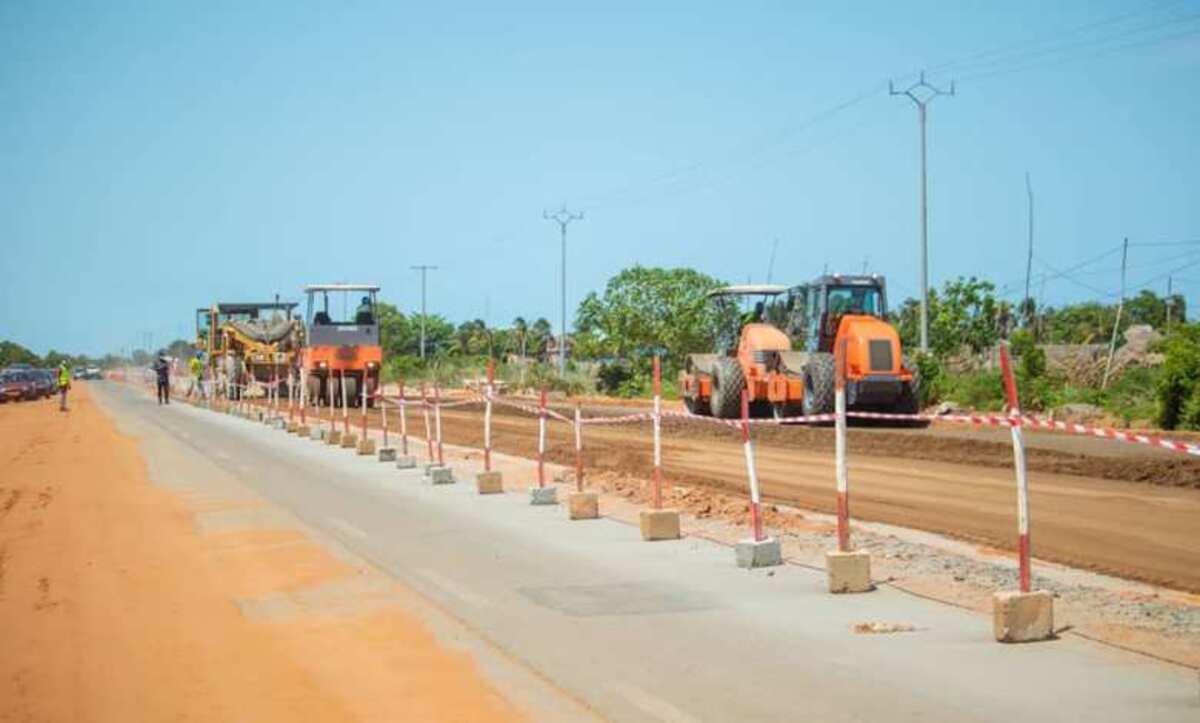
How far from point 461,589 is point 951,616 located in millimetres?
3874

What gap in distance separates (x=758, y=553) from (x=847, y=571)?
1393 millimetres

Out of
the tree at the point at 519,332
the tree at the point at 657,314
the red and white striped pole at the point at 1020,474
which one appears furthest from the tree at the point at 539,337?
the red and white striped pole at the point at 1020,474

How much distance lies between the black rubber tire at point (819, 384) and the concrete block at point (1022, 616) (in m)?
19.1

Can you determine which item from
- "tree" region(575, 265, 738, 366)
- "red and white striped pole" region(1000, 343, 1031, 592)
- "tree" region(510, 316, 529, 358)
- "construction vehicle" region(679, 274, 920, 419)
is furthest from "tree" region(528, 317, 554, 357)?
"red and white striped pole" region(1000, 343, 1031, 592)

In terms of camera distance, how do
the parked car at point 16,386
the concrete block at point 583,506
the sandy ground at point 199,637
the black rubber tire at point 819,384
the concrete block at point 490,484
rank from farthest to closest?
1. the parked car at point 16,386
2. the black rubber tire at point 819,384
3. the concrete block at point 490,484
4. the concrete block at point 583,506
5. the sandy ground at point 199,637

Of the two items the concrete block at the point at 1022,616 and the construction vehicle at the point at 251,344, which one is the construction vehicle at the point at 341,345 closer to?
the construction vehicle at the point at 251,344

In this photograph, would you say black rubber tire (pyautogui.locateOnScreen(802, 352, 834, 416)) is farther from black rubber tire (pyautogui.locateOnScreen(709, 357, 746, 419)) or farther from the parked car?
the parked car

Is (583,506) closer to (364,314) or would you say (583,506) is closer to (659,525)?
(659,525)

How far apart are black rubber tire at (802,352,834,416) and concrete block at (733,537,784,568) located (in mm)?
16130

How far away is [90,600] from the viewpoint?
10.9m

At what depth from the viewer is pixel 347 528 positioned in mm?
15156

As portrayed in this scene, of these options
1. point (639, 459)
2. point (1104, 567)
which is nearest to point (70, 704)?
point (1104, 567)

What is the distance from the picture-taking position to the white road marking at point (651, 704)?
22.9ft

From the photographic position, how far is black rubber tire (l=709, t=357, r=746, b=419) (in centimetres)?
3061
